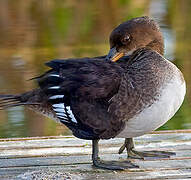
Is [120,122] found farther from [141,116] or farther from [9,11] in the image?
[9,11]

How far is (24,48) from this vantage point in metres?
9.62

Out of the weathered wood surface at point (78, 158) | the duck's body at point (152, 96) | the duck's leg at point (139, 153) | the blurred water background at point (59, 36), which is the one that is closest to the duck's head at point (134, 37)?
the duck's body at point (152, 96)

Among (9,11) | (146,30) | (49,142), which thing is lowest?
(9,11)

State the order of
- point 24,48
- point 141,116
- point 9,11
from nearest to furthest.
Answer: point 141,116 → point 24,48 → point 9,11

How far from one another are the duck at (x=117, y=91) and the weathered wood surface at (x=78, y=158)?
0.13 metres

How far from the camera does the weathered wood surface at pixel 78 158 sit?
389 cm

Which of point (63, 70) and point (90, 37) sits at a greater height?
point (63, 70)

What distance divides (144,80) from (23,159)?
3.16 feet

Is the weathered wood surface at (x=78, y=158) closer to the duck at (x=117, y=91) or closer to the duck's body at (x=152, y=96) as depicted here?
the duck at (x=117, y=91)

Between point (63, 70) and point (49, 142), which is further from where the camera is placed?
point (49, 142)

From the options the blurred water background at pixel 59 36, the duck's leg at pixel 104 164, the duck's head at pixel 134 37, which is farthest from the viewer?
the blurred water background at pixel 59 36

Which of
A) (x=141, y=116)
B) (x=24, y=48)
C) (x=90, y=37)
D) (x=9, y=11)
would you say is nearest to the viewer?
(x=141, y=116)

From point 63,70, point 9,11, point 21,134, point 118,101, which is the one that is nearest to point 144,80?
point 118,101

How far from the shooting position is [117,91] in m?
3.89
